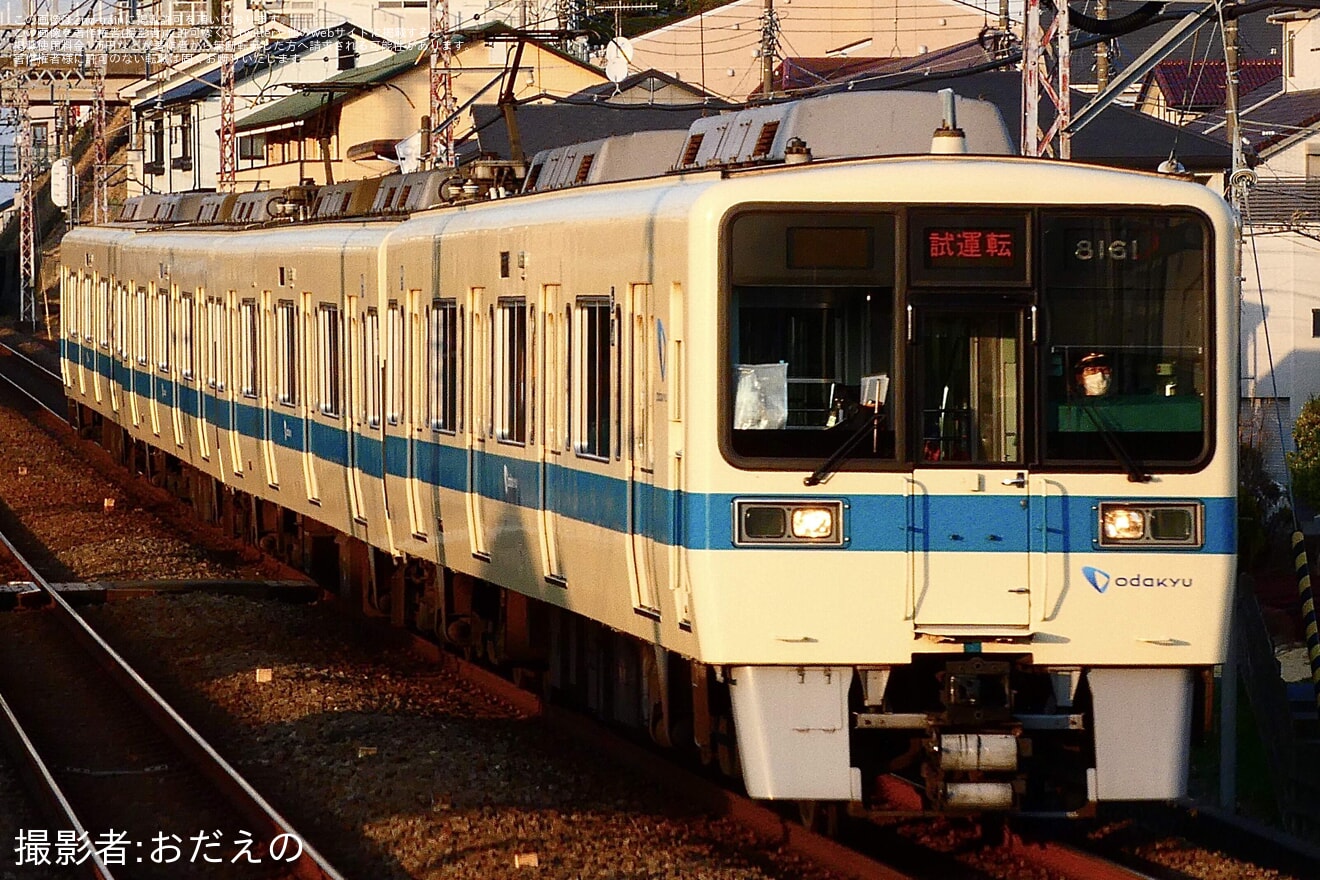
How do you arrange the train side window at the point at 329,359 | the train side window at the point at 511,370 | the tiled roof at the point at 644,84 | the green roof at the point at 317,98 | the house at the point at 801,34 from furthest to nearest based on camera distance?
the house at the point at 801,34 → the green roof at the point at 317,98 → the tiled roof at the point at 644,84 → the train side window at the point at 329,359 → the train side window at the point at 511,370

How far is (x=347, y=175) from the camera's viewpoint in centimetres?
4069

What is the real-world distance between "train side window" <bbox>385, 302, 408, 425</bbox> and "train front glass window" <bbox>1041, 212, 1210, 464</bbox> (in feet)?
15.1

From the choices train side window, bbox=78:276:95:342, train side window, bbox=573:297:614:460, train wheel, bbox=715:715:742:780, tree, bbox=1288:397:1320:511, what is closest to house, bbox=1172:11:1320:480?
tree, bbox=1288:397:1320:511

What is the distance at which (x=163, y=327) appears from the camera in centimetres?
1841

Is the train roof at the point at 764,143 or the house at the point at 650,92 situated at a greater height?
the house at the point at 650,92

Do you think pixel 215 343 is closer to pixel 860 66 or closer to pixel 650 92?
pixel 650 92

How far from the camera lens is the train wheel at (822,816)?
23.7ft

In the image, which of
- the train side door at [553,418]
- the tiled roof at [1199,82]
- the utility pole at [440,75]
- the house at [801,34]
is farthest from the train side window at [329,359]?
the house at [801,34]

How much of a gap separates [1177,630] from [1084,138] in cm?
1991

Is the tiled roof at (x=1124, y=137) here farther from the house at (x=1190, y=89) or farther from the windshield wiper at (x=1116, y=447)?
the windshield wiper at (x=1116, y=447)

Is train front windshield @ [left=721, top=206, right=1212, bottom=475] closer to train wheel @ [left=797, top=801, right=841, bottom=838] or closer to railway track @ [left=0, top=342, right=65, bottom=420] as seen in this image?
train wheel @ [left=797, top=801, right=841, bottom=838]

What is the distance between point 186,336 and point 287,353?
3.88 m

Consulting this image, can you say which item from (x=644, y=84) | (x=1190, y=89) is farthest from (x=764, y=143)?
(x=1190, y=89)

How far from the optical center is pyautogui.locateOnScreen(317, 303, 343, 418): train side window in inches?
483
